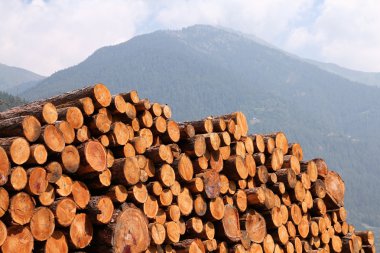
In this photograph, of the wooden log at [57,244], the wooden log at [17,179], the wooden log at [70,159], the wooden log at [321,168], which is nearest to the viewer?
the wooden log at [17,179]

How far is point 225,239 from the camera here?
273 inches

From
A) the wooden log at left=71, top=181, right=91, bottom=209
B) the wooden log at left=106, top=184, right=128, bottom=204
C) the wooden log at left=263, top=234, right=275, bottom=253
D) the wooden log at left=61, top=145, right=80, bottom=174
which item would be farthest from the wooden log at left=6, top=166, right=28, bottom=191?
the wooden log at left=263, top=234, right=275, bottom=253

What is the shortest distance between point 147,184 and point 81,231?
3.83ft

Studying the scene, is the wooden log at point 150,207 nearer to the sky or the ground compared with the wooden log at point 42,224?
nearer to the ground

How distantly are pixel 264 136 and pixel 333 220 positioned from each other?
7.02ft

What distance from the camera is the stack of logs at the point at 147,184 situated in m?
4.94

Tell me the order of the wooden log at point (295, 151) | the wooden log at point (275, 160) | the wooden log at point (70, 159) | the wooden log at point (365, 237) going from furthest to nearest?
the wooden log at point (365, 237), the wooden log at point (295, 151), the wooden log at point (275, 160), the wooden log at point (70, 159)

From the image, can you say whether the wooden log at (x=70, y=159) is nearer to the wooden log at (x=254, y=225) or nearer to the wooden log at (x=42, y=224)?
the wooden log at (x=42, y=224)

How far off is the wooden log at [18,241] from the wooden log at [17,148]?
0.64 m

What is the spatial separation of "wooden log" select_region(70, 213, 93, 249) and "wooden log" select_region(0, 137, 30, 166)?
0.88 metres

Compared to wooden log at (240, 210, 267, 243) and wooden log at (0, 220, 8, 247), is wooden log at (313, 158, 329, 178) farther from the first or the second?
wooden log at (0, 220, 8, 247)

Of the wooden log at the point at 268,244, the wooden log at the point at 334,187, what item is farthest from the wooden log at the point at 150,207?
the wooden log at the point at 334,187

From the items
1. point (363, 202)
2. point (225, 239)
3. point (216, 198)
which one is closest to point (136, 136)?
point (216, 198)

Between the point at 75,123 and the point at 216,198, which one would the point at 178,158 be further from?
the point at 75,123
